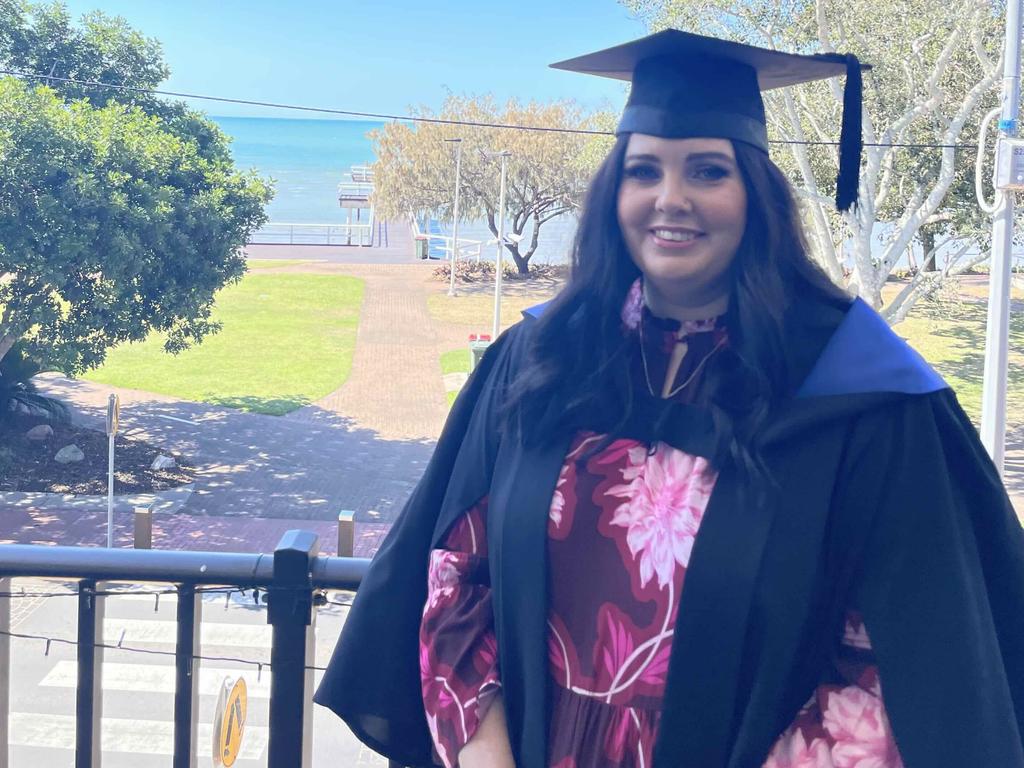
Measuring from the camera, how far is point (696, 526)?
4.28 ft

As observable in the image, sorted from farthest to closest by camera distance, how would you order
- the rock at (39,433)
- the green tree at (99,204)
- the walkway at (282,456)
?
the rock at (39,433) → the walkway at (282,456) → the green tree at (99,204)

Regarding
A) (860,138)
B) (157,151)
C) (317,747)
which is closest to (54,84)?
(157,151)

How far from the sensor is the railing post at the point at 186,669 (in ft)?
5.88

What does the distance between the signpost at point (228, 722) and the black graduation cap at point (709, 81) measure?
3.81 feet

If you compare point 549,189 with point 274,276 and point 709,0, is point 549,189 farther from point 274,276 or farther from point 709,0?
point 709,0

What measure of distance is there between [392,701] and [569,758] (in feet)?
1.02

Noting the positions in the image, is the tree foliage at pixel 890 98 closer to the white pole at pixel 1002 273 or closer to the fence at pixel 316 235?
the white pole at pixel 1002 273

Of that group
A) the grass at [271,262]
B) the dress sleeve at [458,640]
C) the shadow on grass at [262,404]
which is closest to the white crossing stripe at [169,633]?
the dress sleeve at [458,640]

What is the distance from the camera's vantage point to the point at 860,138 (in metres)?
1.77

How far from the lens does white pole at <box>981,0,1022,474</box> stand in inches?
383

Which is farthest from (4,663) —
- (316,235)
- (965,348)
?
(316,235)

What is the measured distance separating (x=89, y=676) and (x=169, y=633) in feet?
25.1

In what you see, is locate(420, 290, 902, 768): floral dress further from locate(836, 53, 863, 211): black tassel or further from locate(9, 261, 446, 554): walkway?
locate(9, 261, 446, 554): walkway

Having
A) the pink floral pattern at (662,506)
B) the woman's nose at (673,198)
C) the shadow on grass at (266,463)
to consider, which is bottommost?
the shadow on grass at (266,463)
